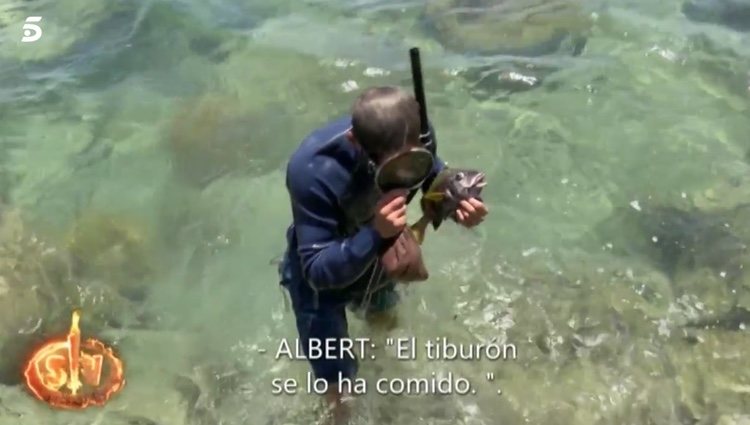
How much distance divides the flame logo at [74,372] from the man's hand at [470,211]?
8.28 ft

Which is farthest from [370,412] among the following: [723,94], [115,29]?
[115,29]

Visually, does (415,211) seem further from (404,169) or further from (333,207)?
(404,169)

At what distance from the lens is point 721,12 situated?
7.55 metres

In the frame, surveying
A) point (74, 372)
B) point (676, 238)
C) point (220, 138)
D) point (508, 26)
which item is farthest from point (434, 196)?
point (508, 26)

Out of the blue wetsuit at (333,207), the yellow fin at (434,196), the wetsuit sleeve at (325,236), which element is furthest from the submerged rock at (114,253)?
the yellow fin at (434,196)

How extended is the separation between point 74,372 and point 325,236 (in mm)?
2316

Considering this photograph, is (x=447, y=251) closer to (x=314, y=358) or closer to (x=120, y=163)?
(x=314, y=358)

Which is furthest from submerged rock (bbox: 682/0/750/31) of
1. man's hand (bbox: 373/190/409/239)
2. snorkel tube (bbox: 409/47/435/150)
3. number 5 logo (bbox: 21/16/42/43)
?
number 5 logo (bbox: 21/16/42/43)

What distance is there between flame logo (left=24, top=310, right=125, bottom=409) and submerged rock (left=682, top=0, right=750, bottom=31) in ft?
18.9

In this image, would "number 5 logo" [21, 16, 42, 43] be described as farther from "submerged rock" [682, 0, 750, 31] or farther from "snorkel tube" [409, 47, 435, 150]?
"submerged rock" [682, 0, 750, 31]

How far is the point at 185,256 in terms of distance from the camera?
547 centimetres

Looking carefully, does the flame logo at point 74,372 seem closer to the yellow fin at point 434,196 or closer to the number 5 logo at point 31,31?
the yellow fin at point 434,196

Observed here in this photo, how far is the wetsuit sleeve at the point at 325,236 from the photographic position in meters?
3.04

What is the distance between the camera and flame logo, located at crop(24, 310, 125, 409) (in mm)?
4641
